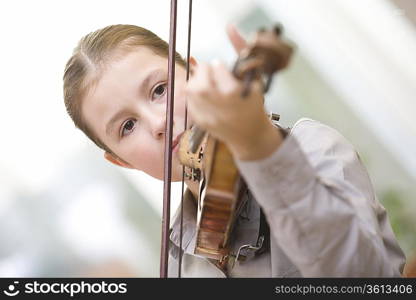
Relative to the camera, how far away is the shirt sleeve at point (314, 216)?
533 millimetres

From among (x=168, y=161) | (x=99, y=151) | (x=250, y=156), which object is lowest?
(x=99, y=151)

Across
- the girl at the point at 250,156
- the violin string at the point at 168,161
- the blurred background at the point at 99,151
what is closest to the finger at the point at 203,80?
the girl at the point at 250,156

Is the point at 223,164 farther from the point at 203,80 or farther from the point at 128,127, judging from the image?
the point at 128,127

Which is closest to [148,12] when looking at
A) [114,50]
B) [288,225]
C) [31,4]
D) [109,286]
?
[31,4]

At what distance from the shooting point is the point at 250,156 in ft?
1.73

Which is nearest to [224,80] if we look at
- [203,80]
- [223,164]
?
[203,80]

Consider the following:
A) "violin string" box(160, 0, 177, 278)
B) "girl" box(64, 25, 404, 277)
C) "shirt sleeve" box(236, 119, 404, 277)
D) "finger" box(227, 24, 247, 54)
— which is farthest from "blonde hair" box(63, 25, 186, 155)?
"shirt sleeve" box(236, 119, 404, 277)

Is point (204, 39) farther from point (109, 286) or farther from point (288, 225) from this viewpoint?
point (288, 225)

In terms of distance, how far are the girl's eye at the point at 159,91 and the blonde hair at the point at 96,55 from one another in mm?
84

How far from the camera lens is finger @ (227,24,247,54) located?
61cm
